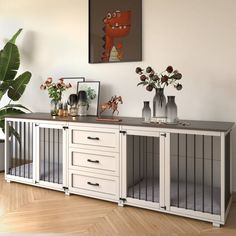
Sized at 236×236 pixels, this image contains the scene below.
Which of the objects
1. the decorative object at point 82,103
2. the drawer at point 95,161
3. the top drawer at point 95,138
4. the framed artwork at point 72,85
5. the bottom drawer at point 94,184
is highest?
the framed artwork at point 72,85

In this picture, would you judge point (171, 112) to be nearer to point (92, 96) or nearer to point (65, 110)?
point (92, 96)

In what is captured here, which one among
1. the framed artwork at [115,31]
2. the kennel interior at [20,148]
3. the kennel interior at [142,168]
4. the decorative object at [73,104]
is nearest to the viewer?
the kennel interior at [142,168]

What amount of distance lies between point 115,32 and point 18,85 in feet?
4.48

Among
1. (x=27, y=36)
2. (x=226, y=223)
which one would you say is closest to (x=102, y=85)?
(x=27, y=36)

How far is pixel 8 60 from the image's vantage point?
3662 mm

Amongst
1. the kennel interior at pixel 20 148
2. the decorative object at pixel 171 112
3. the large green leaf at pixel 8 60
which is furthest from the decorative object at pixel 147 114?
the large green leaf at pixel 8 60

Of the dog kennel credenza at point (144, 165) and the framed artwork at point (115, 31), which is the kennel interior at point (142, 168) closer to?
the dog kennel credenza at point (144, 165)

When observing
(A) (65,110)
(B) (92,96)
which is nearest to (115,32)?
(B) (92,96)

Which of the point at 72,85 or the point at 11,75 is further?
the point at 11,75

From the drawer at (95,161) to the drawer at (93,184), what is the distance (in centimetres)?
6

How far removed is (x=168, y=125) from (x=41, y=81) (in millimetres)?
2021

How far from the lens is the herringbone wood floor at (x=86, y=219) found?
221cm

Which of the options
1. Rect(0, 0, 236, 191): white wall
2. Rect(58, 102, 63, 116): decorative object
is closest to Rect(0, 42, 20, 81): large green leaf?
Rect(0, 0, 236, 191): white wall

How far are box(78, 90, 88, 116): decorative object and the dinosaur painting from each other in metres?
0.44
